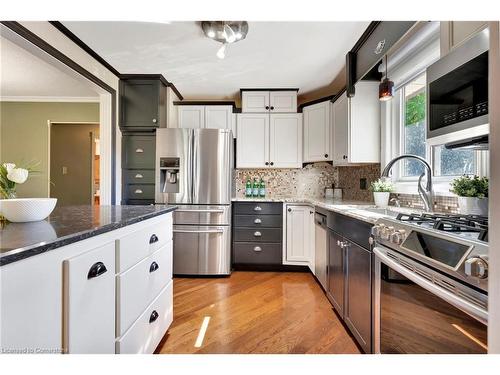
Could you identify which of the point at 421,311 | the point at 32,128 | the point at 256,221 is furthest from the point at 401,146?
the point at 32,128

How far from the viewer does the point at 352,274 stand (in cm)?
159

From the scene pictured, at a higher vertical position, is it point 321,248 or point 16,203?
point 16,203

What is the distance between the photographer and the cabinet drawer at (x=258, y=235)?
3.03 m

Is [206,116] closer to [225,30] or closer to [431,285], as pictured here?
[225,30]

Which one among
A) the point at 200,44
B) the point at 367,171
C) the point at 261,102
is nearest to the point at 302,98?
the point at 261,102

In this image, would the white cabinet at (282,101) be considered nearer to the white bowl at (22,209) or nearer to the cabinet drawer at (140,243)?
the cabinet drawer at (140,243)

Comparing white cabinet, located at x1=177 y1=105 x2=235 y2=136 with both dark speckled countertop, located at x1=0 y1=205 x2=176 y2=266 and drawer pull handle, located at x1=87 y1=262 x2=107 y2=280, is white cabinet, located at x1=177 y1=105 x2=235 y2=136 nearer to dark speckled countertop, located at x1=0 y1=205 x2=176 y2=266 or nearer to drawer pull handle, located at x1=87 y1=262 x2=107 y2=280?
dark speckled countertop, located at x1=0 y1=205 x2=176 y2=266

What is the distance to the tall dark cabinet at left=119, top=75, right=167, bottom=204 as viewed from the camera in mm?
2996

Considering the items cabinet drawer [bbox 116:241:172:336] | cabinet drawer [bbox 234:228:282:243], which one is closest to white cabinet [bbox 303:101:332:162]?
cabinet drawer [bbox 234:228:282:243]

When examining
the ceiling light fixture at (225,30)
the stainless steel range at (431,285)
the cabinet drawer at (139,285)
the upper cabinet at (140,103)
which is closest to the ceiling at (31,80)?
the upper cabinet at (140,103)

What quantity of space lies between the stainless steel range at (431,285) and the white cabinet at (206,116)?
2.55 metres

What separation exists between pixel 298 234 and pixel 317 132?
1.32m

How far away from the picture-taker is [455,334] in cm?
75
